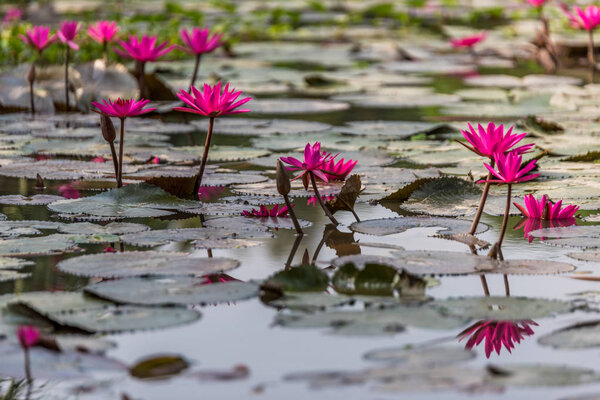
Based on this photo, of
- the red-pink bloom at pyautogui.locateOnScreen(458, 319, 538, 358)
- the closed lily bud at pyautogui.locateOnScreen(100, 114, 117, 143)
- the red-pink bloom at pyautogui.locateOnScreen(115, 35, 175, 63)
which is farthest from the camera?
the red-pink bloom at pyautogui.locateOnScreen(115, 35, 175, 63)

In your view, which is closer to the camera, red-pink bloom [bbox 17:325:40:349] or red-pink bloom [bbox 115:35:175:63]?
red-pink bloom [bbox 17:325:40:349]

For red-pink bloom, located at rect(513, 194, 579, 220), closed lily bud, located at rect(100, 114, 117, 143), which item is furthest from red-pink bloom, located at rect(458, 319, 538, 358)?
closed lily bud, located at rect(100, 114, 117, 143)

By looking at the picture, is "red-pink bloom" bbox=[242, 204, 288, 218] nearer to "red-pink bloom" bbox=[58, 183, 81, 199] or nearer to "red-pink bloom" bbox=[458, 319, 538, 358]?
"red-pink bloom" bbox=[58, 183, 81, 199]

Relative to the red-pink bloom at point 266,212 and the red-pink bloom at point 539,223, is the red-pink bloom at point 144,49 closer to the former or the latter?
the red-pink bloom at point 266,212

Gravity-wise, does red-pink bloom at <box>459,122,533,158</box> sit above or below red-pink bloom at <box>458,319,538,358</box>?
above

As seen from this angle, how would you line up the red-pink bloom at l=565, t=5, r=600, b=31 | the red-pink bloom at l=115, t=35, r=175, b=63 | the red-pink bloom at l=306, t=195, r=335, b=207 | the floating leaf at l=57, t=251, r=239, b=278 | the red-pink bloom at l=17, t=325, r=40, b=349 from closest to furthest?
the red-pink bloom at l=17, t=325, r=40, b=349 < the floating leaf at l=57, t=251, r=239, b=278 < the red-pink bloom at l=306, t=195, r=335, b=207 < the red-pink bloom at l=115, t=35, r=175, b=63 < the red-pink bloom at l=565, t=5, r=600, b=31

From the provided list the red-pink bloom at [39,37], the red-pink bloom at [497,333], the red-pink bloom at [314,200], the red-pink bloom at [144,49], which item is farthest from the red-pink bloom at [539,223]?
the red-pink bloom at [39,37]

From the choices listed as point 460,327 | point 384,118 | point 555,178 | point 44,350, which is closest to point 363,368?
point 460,327

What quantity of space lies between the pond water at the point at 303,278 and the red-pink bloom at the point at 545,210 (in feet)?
0.15

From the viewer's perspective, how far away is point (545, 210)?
103 inches

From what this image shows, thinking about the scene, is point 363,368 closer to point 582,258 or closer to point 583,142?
point 582,258

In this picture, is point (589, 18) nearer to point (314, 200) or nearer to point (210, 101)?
point (314, 200)

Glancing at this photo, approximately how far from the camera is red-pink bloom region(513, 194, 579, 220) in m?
2.59

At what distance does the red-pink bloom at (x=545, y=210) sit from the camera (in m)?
2.59
